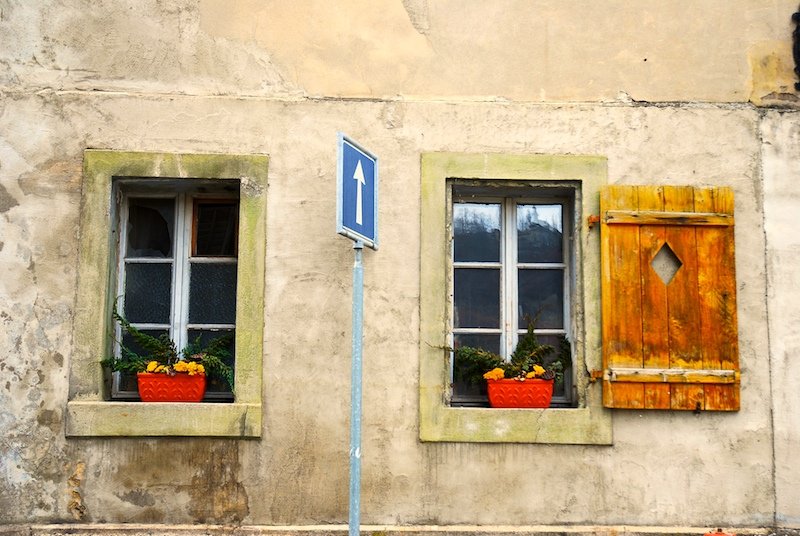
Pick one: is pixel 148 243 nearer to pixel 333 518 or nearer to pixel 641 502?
pixel 333 518

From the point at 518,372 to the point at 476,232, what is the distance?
1010mm

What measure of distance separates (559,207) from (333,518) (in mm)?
2550

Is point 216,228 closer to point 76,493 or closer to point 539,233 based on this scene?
point 76,493

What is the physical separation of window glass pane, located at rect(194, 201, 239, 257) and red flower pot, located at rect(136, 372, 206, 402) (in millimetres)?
877

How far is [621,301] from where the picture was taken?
4.89 m

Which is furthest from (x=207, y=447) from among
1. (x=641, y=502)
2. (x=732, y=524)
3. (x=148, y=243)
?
(x=732, y=524)

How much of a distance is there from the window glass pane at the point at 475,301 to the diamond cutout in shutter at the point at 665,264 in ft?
3.39

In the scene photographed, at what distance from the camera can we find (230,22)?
16.8 ft

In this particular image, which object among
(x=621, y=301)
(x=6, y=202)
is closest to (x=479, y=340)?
(x=621, y=301)

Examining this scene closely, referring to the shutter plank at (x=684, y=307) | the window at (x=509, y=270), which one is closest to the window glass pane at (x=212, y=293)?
the window at (x=509, y=270)

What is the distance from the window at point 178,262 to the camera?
5.14m

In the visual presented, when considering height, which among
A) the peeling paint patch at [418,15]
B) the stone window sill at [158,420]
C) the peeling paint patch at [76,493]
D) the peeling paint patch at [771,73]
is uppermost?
the peeling paint patch at [418,15]

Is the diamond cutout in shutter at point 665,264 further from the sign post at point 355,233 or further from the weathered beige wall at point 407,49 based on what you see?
the sign post at point 355,233

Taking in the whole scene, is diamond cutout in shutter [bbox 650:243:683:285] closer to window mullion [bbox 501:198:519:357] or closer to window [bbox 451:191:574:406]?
window [bbox 451:191:574:406]
